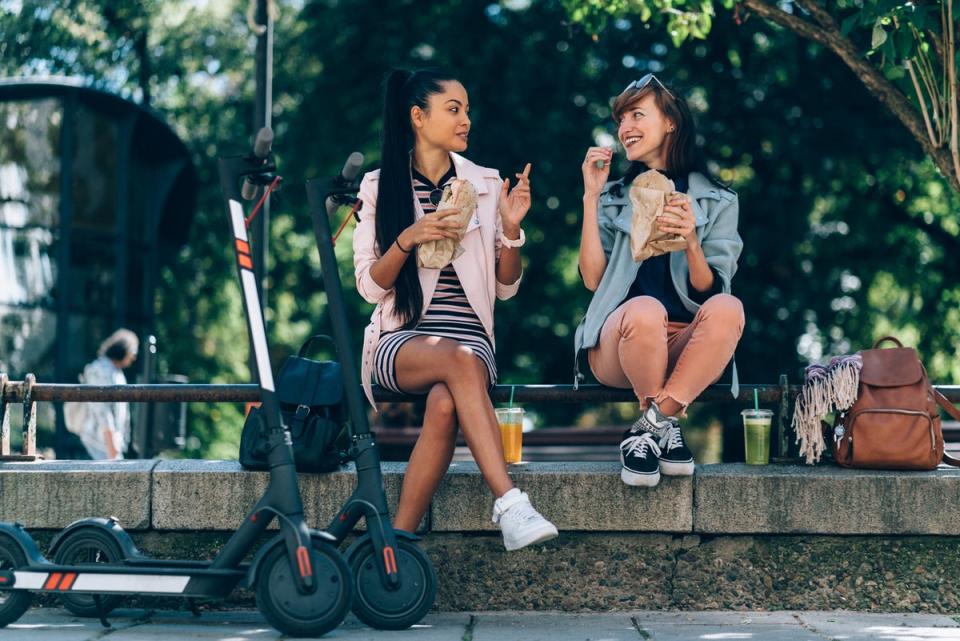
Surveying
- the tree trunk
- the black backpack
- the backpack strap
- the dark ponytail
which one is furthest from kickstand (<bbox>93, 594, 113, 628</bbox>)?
the tree trunk

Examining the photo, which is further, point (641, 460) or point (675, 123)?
point (675, 123)

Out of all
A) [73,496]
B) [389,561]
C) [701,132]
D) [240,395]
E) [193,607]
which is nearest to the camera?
[389,561]

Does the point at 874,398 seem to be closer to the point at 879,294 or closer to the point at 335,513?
the point at 335,513

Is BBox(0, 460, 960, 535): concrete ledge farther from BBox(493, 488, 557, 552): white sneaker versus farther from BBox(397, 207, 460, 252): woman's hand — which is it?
BBox(397, 207, 460, 252): woman's hand

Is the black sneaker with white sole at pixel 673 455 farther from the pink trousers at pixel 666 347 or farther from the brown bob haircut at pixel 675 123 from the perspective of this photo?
the brown bob haircut at pixel 675 123

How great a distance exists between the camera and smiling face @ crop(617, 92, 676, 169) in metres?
5.43

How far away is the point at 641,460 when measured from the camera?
4.98 meters

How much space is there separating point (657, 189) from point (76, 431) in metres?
5.98

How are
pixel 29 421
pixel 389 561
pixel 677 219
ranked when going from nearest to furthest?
1. pixel 389 561
2. pixel 677 219
3. pixel 29 421

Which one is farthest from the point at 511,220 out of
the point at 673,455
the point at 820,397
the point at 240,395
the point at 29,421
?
the point at 29,421

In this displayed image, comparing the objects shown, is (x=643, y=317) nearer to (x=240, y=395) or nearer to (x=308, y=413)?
(x=308, y=413)

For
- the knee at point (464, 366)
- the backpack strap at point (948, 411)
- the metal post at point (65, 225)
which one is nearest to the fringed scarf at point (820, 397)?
the backpack strap at point (948, 411)

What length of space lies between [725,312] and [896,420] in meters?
0.82

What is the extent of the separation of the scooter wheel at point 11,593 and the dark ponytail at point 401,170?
1608mm
